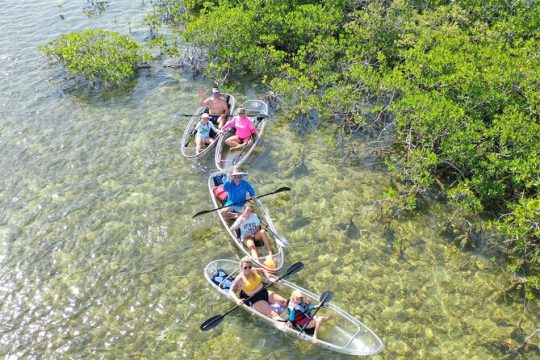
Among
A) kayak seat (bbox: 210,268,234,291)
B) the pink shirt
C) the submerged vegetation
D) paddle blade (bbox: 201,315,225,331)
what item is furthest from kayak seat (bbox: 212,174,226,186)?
paddle blade (bbox: 201,315,225,331)

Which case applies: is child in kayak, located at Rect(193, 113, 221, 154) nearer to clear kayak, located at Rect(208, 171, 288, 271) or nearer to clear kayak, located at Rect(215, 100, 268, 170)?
clear kayak, located at Rect(215, 100, 268, 170)

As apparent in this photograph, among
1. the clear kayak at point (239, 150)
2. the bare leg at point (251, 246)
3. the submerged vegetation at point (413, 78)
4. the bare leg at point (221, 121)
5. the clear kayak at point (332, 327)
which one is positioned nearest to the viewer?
the clear kayak at point (332, 327)

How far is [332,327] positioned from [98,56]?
1699 centimetres

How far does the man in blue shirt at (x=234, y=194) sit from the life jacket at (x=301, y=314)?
4218 millimetres

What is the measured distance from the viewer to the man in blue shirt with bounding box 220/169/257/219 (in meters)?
14.4

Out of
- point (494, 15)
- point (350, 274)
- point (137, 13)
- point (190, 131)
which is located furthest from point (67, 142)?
point (494, 15)

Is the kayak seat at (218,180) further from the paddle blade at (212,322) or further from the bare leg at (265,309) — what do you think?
the paddle blade at (212,322)

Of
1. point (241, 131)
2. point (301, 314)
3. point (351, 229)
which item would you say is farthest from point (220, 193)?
point (301, 314)

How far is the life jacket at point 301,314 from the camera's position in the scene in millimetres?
11219

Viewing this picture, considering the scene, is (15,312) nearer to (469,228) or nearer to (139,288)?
(139,288)

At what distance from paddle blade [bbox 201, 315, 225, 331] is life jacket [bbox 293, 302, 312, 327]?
6.12 feet

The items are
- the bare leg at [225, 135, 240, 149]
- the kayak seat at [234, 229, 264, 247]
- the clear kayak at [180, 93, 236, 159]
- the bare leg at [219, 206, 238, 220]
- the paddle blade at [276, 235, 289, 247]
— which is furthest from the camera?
the bare leg at [225, 135, 240, 149]

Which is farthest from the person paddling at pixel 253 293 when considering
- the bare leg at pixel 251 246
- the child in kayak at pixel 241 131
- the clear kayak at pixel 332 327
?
the child in kayak at pixel 241 131

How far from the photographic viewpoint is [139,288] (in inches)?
490
